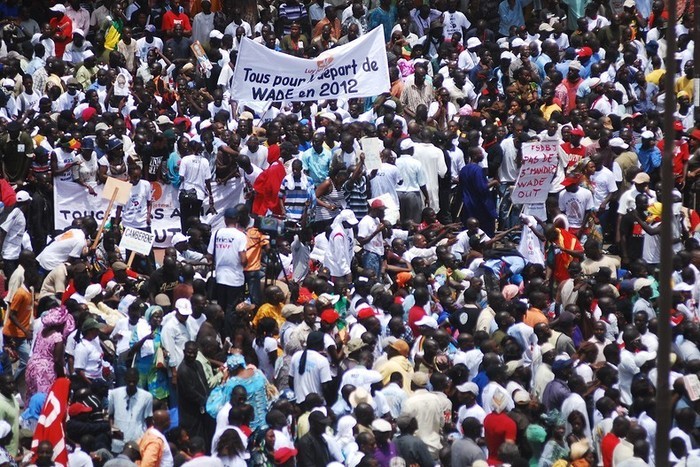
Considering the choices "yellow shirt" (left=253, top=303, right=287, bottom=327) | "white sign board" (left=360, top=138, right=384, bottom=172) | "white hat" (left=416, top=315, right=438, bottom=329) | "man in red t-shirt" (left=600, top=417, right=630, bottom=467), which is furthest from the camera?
"white sign board" (left=360, top=138, right=384, bottom=172)

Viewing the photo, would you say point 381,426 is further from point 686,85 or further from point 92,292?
point 686,85

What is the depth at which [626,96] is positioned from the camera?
87.5 feet

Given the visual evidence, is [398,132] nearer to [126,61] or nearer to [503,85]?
[503,85]

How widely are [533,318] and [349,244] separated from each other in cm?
302

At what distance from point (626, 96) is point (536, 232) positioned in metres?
5.57

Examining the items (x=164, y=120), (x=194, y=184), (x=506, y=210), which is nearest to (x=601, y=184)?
(x=506, y=210)

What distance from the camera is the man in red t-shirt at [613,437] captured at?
53.9 ft

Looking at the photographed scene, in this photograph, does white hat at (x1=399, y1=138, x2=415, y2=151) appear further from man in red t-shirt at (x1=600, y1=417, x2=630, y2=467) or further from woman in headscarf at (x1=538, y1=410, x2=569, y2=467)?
man in red t-shirt at (x1=600, y1=417, x2=630, y2=467)

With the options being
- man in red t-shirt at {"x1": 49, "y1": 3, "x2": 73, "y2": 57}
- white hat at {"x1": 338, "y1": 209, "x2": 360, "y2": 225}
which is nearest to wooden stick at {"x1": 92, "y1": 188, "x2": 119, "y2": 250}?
white hat at {"x1": 338, "y1": 209, "x2": 360, "y2": 225}

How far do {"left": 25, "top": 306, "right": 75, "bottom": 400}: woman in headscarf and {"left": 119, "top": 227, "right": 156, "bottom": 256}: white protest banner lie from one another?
2.54 metres

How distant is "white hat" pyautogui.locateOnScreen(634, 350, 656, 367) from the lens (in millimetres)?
18047

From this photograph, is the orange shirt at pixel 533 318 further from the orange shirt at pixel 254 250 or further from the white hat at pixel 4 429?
the white hat at pixel 4 429

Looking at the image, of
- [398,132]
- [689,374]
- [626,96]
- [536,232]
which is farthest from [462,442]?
[626,96]

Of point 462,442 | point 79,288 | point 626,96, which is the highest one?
point 626,96
